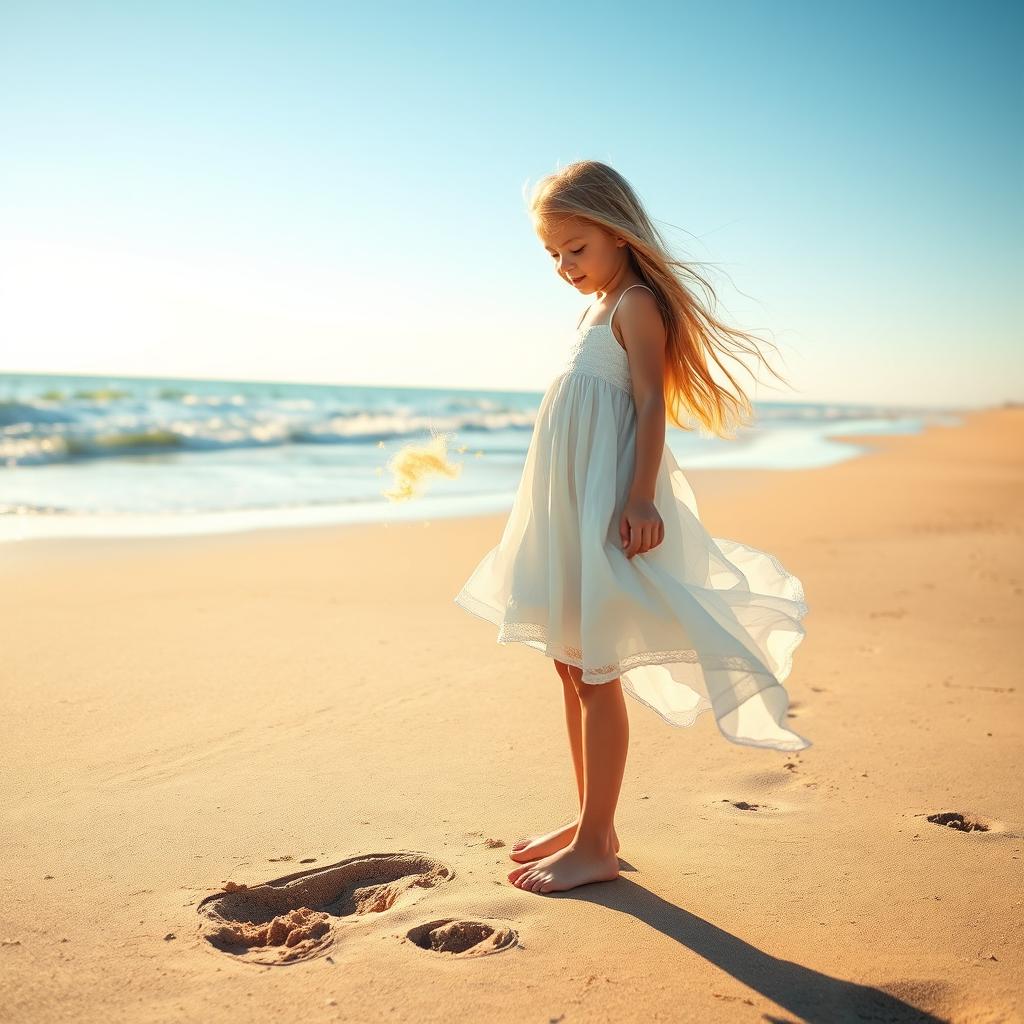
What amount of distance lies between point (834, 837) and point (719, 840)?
0.33 meters

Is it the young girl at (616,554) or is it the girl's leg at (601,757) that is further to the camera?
the girl's leg at (601,757)

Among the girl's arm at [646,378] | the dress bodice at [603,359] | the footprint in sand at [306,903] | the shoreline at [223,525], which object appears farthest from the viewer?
the shoreline at [223,525]

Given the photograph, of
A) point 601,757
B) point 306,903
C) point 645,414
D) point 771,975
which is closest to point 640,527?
point 645,414

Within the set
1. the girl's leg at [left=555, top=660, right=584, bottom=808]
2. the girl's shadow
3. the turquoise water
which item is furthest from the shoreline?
the girl's shadow

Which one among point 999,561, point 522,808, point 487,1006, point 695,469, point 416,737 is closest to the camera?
point 487,1006

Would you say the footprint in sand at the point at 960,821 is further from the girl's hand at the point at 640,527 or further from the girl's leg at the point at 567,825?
the girl's hand at the point at 640,527

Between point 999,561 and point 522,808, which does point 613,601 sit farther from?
point 999,561

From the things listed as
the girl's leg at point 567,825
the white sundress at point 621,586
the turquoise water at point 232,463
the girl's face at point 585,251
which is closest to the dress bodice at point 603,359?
the white sundress at point 621,586

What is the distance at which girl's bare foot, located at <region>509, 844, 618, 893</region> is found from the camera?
2.34m

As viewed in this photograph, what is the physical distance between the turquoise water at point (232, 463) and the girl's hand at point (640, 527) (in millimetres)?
666

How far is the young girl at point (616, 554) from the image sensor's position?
2.26 meters

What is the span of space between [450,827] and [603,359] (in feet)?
4.61

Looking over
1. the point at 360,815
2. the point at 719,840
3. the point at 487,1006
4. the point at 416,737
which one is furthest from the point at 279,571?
the point at 487,1006

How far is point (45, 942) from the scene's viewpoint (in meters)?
2.04
